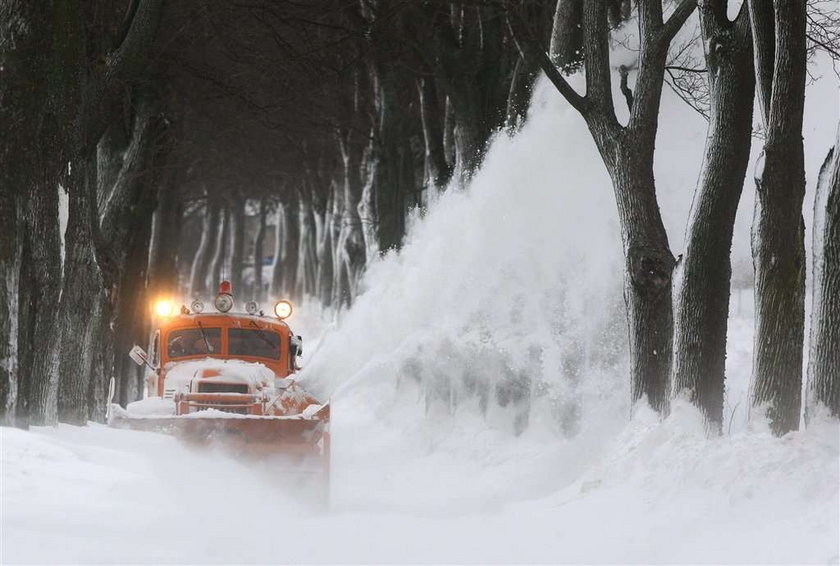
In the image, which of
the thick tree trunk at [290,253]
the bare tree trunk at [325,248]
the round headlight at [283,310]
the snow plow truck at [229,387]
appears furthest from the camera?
the thick tree trunk at [290,253]

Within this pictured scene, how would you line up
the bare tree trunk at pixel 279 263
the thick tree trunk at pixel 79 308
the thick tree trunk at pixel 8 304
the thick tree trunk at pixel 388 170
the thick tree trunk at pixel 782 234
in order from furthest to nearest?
the bare tree trunk at pixel 279 263, the thick tree trunk at pixel 388 170, the thick tree trunk at pixel 79 308, the thick tree trunk at pixel 782 234, the thick tree trunk at pixel 8 304

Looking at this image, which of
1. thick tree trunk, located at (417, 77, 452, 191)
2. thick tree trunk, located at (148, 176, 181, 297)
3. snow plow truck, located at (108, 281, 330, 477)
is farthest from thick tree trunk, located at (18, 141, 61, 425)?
thick tree trunk, located at (148, 176, 181, 297)

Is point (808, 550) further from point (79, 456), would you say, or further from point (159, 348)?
point (159, 348)

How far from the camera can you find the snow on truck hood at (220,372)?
42.3 ft

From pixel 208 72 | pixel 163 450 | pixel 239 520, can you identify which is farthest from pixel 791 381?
pixel 208 72

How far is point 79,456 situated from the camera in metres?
8.45

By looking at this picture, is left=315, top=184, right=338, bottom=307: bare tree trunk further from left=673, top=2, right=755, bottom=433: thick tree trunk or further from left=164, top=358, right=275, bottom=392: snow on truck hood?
left=673, top=2, right=755, bottom=433: thick tree trunk

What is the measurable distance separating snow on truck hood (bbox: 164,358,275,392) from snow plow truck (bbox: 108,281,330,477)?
11 mm

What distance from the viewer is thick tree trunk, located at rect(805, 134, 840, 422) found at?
28.4 ft

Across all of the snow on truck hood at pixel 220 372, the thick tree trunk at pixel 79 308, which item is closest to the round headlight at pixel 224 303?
the snow on truck hood at pixel 220 372

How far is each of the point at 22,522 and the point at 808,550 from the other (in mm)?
4456

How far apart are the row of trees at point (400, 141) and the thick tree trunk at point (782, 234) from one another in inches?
0.6

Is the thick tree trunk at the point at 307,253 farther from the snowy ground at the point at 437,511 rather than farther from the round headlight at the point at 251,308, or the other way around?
the snowy ground at the point at 437,511

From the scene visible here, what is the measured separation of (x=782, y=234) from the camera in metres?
9.51
